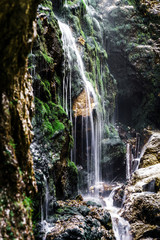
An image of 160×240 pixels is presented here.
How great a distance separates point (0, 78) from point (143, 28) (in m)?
19.8

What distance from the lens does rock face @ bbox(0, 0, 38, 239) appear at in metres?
3.04

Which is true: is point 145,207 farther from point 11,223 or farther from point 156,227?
point 11,223

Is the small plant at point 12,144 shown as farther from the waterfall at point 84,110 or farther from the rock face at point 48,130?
the waterfall at point 84,110

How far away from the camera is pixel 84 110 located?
40.0ft

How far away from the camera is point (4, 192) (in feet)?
10.9

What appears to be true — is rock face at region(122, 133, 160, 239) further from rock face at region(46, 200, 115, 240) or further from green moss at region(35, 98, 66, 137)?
green moss at region(35, 98, 66, 137)

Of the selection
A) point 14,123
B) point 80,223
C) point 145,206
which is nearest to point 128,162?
point 145,206

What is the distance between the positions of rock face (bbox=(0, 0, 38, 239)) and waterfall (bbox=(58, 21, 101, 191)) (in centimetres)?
671

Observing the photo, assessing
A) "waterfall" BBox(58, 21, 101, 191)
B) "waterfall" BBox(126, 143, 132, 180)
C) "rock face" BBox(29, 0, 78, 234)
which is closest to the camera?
"rock face" BBox(29, 0, 78, 234)

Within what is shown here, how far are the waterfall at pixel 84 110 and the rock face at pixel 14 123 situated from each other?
6.71 m

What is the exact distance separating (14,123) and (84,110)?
8.45 metres

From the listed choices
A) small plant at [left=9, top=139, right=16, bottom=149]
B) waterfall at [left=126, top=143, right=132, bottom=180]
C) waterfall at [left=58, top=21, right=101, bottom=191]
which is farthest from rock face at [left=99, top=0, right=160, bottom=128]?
small plant at [left=9, top=139, right=16, bottom=149]

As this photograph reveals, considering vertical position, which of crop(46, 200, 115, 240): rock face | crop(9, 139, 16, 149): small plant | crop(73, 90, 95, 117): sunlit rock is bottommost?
crop(46, 200, 115, 240): rock face

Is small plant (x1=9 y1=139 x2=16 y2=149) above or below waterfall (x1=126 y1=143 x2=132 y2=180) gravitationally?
above
